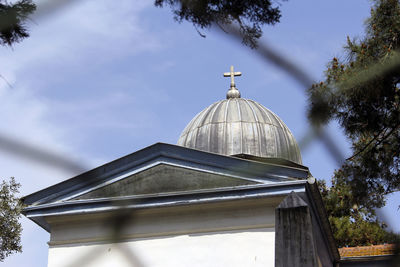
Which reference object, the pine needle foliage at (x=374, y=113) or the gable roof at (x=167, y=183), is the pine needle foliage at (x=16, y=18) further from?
the gable roof at (x=167, y=183)

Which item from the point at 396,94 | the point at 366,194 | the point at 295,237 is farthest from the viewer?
the point at 366,194

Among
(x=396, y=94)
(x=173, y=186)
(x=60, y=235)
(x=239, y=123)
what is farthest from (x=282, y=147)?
(x=396, y=94)

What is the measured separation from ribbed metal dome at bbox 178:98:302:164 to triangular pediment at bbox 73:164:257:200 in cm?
460

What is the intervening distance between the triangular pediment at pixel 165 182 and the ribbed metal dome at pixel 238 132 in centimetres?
460

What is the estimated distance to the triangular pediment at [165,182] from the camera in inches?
464

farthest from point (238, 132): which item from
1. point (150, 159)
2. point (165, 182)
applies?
point (165, 182)

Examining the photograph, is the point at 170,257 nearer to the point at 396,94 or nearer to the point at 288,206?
the point at 396,94

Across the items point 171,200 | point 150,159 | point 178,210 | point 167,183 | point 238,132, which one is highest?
point 238,132

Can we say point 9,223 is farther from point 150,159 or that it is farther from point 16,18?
point 16,18

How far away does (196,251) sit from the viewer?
1135cm

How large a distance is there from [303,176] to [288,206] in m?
9.13

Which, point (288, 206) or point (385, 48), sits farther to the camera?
point (385, 48)

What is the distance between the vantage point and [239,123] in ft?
57.0

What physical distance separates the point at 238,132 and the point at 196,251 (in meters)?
6.33
